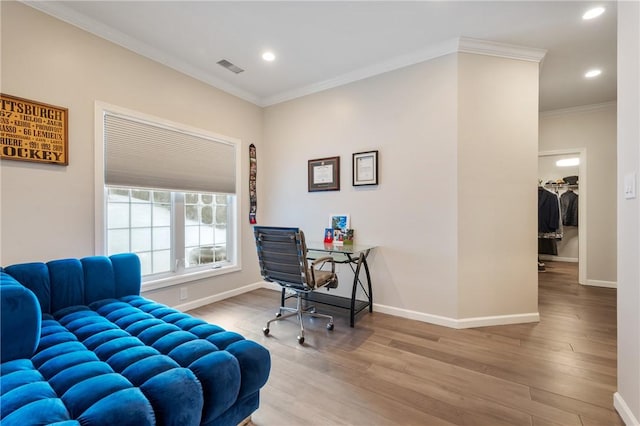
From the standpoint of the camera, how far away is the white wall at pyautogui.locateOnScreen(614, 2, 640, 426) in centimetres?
143

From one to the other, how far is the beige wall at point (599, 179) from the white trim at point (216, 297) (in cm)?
514

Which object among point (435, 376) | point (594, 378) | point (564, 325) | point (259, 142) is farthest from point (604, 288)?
point (259, 142)

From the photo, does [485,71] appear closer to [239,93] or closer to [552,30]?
[552,30]

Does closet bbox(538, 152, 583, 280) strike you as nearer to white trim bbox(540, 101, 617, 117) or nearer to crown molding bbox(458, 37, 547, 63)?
white trim bbox(540, 101, 617, 117)

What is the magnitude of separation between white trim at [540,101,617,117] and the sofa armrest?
642cm

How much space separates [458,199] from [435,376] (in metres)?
1.61

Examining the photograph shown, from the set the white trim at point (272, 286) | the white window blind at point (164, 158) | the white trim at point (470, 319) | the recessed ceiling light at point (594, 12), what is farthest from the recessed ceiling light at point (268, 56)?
the white trim at point (470, 319)

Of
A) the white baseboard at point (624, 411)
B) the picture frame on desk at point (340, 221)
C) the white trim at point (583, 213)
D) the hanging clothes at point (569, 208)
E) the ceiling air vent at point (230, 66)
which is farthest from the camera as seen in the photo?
the hanging clothes at point (569, 208)

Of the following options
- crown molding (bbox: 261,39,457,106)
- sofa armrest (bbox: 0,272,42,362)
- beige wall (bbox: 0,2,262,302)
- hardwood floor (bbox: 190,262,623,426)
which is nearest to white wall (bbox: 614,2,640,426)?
hardwood floor (bbox: 190,262,623,426)

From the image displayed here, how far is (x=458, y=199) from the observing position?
2.74 meters

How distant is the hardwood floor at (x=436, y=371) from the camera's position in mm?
1586

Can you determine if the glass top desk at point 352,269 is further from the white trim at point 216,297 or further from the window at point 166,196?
the window at point 166,196

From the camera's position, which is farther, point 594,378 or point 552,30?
point 552,30

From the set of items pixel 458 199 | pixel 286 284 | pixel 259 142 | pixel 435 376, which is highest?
pixel 259 142
